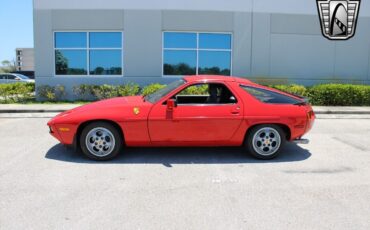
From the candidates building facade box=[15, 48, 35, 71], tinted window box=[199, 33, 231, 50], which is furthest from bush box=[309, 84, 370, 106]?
building facade box=[15, 48, 35, 71]

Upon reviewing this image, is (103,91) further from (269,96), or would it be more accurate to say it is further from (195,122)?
(269,96)

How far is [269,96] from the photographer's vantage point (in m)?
6.48

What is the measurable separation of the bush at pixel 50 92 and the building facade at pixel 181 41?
16.4 inches

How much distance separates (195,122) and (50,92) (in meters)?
10.5

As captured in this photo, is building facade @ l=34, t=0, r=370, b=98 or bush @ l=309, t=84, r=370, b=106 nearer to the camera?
bush @ l=309, t=84, r=370, b=106

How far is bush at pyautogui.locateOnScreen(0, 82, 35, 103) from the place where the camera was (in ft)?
48.5

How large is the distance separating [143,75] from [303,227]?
12.4 metres

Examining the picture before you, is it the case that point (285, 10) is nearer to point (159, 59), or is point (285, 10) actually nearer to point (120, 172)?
point (159, 59)

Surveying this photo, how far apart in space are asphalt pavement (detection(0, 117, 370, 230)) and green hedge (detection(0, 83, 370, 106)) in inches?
268

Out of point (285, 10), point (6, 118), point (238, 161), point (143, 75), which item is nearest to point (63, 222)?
point (238, 161)

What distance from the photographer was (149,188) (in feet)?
15.9

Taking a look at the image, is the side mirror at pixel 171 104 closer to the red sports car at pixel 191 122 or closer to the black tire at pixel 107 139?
the red sports car at pixel 191 122

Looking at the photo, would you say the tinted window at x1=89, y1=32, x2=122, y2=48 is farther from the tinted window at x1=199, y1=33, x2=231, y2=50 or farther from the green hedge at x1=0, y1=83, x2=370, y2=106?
the tinted window at x1=199, y1=33, x2=231, y2=50

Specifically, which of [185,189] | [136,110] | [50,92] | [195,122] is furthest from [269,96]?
[50,92]
